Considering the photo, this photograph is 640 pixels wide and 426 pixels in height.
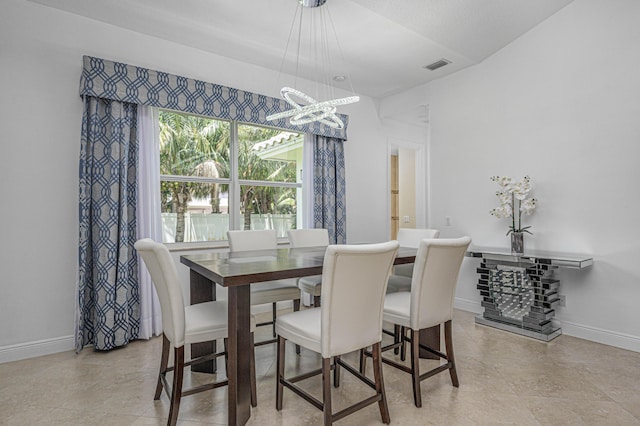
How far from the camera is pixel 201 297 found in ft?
7.84

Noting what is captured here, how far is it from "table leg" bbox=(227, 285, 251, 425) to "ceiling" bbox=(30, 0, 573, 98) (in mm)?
2237

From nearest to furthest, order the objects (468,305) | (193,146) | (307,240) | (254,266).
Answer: (254,266), (307,240), (193,146), (468,305)

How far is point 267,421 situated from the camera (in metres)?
1.83

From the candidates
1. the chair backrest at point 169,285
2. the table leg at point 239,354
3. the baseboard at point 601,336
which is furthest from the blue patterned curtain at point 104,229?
the baseboard at point 601,336

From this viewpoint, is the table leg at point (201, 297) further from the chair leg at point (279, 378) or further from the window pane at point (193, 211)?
the window pane at point (193, 211)

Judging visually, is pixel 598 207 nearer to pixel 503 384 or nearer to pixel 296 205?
pixel 503 384

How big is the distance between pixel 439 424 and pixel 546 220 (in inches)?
92.8

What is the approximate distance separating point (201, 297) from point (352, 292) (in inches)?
47.4

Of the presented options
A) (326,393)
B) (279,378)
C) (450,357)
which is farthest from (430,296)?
(279,378)

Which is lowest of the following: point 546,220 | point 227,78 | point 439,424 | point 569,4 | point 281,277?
point 439,424

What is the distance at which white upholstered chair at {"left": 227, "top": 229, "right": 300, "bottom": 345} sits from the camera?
8.71 ft

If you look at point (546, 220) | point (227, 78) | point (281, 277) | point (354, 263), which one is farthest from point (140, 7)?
point (546, 220)

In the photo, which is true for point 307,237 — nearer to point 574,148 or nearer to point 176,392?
point 176,392

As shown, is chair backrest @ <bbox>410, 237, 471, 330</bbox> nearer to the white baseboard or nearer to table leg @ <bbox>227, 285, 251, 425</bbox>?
table leg @ <bbox>227, 285, 251, 425</bbox>
